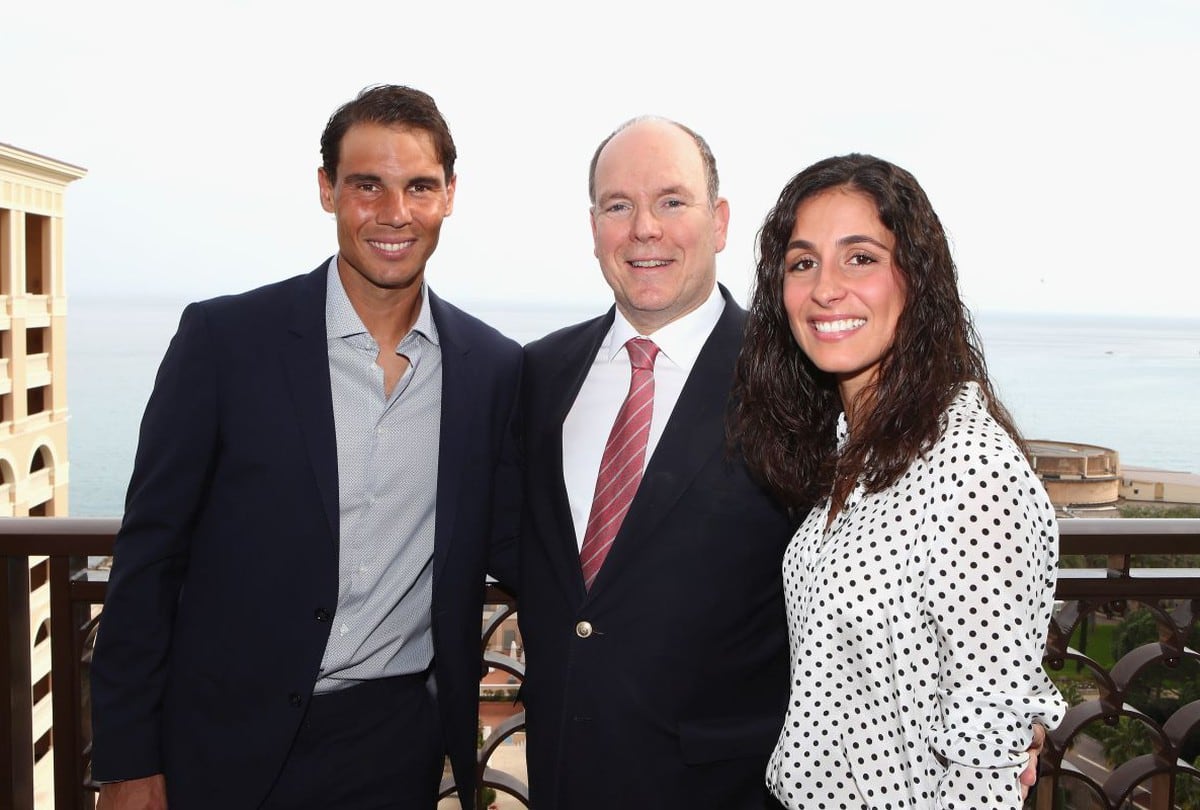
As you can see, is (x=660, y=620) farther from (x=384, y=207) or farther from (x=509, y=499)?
(x=384, y=207)

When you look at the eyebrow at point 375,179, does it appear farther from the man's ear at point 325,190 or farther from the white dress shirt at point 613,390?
the white dress shirt at point 613,390

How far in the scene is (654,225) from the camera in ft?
6.71

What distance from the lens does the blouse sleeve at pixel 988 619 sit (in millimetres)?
1136

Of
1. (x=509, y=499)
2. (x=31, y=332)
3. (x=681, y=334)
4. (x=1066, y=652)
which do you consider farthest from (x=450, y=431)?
(x=31, y=332)

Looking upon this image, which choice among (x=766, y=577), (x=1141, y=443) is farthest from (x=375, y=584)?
(x=1141, y=443)

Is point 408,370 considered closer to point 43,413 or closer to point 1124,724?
point 1124,724

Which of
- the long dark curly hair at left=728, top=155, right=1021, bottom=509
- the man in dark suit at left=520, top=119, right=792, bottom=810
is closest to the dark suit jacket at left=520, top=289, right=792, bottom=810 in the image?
the man in dark suit at left=520, top=119, right=792, bottom=810

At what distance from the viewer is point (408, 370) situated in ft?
6.05

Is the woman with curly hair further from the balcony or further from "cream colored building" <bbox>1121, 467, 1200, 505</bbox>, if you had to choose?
"cream colored building" <bbox>1121, 467, 1200, 505</bbox>

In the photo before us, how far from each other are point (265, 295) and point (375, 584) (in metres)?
0.63

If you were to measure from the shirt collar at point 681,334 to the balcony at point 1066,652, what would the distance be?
0.65 m

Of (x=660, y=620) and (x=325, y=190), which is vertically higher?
(x=325, y=190)

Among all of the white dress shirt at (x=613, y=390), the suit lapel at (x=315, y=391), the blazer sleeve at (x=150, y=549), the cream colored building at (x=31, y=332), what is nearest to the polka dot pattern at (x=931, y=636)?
the white dress shirt at (x=613, y=390)

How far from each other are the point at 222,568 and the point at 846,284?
49.9 inches
